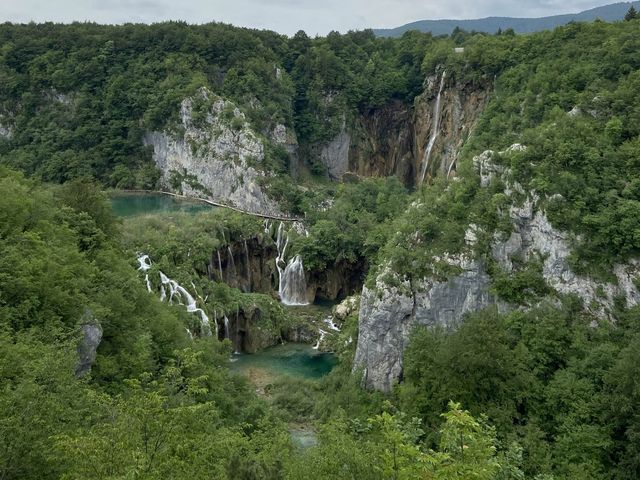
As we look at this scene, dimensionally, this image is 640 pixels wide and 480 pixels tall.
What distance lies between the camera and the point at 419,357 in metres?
25.6

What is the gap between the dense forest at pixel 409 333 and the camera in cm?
1103

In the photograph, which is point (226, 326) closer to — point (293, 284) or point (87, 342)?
point (293, 284)

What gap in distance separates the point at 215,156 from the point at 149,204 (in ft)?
26.9

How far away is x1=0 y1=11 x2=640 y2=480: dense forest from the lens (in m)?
11.0

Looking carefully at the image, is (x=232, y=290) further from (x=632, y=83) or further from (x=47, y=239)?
(x=632, y=83)

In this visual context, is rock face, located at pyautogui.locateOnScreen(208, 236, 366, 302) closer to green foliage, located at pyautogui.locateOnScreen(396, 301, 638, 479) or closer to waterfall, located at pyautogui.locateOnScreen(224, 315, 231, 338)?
waterfall, located at pyautogui.locateOnScreen(224, 315, 231, 338)

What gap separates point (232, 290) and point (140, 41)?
147 feet

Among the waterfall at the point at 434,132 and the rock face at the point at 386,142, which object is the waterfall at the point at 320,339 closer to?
Result: the waterfall at the point at 434,132

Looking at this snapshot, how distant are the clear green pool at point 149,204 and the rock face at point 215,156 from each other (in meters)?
2.28

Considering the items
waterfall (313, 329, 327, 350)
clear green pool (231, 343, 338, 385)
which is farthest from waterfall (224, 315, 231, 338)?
waterfall (313, 329, 327, 350)

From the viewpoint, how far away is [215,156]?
61.3 meters

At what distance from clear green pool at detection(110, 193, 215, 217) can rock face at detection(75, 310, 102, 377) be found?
35.3 metres

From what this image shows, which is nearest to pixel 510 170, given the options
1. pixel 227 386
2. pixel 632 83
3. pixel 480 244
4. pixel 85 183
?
pixel 480 244

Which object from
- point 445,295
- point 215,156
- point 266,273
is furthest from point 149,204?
point 445,295
